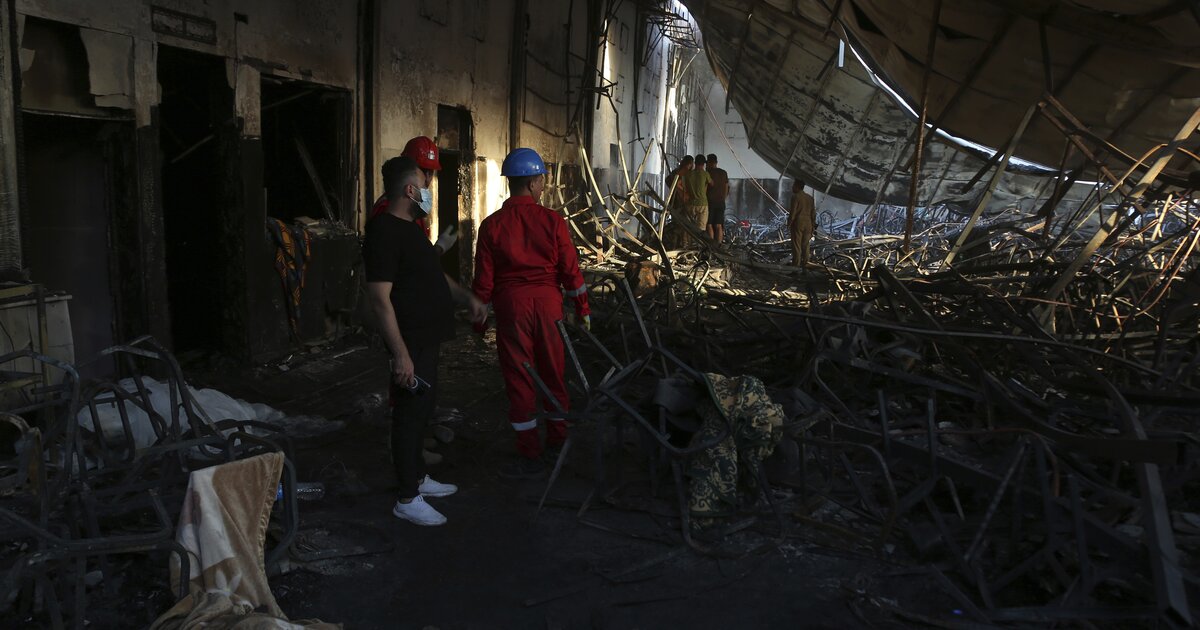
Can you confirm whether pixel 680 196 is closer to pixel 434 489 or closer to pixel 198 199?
pixel 198 199

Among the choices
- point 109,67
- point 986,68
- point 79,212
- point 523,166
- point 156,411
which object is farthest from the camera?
point 986,68

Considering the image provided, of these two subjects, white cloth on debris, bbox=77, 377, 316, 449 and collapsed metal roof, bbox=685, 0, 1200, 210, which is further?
collapsed metal roof, bbox=685, 0, 1200, 210

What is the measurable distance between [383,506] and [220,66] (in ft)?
13.8

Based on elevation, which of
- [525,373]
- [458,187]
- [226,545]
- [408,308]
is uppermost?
[458,187]

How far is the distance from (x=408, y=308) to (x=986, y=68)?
723cm

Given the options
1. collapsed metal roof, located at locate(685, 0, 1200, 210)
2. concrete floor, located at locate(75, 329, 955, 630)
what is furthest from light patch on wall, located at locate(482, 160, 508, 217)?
concrete floor, located at locate(75, 329, 955, 630)

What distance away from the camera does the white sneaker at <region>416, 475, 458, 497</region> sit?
4.25m

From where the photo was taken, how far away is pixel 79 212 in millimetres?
5953

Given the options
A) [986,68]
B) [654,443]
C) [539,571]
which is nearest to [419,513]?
[539,571]

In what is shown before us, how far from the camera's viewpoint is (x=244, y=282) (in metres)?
6.80

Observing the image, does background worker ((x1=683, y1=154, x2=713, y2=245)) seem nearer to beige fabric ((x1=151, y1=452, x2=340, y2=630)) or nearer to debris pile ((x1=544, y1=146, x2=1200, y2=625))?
debris pile ((x1=544, y1=146, x2=1200, y2=625))

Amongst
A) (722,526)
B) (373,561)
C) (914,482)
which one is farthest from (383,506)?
(914,482)

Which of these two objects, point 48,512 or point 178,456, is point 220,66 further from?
point 48,512

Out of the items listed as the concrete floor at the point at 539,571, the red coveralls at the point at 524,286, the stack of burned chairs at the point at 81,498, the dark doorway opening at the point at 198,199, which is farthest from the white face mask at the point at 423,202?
the dark doorway opening at the point at 198,199
